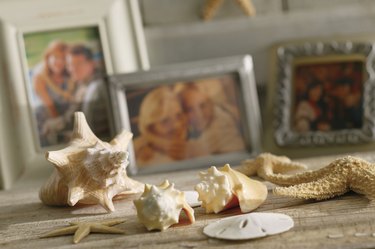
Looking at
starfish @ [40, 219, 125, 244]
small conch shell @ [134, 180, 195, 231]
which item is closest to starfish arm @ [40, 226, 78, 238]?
starfish @ [40, 219, 125, 244]

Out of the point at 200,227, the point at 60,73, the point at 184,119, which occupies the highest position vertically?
the point at 60,73

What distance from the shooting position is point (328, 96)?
1.69m

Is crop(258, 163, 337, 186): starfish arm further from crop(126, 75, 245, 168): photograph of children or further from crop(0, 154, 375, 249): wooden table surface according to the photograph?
crop(126, 75, 245, 168): photograph of children

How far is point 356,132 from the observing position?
1641mm

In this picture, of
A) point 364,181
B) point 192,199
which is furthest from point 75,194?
point 364,181

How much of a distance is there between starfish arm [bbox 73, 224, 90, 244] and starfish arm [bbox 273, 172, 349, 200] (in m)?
0.29

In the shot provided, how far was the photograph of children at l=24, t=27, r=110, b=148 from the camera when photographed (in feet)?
5.74

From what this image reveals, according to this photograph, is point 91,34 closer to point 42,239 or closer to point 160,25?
point 160,25

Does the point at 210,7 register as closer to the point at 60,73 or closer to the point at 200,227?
the point at 60,73

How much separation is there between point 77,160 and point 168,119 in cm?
45

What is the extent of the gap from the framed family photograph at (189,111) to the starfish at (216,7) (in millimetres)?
117

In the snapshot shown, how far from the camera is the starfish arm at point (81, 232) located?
1.09m

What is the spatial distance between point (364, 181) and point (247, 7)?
69 centimetres

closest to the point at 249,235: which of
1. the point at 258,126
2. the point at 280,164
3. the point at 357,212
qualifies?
the point at 357,212
